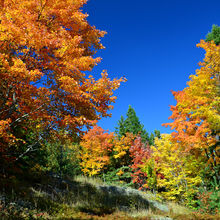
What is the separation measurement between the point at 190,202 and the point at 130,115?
29506 mm

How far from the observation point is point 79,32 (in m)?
8.33

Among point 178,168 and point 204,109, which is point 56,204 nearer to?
point 178,168

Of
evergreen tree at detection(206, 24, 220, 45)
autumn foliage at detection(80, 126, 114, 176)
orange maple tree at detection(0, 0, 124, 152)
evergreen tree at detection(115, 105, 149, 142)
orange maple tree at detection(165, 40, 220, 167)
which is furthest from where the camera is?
evergreen tree at detection(115, 105, 149, 142)

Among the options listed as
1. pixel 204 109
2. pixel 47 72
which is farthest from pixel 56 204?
pixel 204 109

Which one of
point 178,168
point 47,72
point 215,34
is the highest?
point 215,34

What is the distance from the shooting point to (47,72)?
695cm

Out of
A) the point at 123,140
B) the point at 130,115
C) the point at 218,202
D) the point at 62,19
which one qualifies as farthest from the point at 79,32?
the point at 130,115

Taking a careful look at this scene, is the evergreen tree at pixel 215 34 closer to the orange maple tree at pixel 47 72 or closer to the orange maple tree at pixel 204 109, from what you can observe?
the orange maple tree at pixel 204 109

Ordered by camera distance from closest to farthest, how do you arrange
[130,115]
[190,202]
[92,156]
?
1. [190,202]
2. [92,156]
3. [130,115]

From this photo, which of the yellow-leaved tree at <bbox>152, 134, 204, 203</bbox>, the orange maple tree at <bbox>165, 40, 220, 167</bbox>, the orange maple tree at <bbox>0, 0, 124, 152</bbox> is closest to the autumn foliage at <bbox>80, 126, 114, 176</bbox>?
the yellow-leaved tree at <bbox>152, 134, 204, 203</bbox>

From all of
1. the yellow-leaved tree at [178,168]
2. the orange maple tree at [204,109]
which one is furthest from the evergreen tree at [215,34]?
the yellow-leaved tree at [178,168]

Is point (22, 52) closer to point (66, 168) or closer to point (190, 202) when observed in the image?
point (190, 202)

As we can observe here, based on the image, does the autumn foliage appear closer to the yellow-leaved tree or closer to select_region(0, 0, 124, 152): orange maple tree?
the yellow-leaved tree

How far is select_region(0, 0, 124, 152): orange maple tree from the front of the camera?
18.3ft
